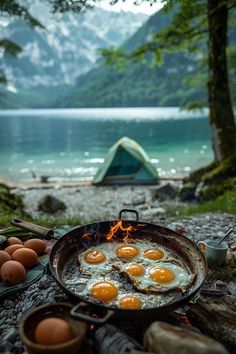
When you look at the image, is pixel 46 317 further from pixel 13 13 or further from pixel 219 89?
pixel 219 89

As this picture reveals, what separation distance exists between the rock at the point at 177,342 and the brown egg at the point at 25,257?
2659 mm

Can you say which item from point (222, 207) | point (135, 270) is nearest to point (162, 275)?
point (135, 270)

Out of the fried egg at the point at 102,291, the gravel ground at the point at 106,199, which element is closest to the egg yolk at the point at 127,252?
the fried egg at the point at 102,291

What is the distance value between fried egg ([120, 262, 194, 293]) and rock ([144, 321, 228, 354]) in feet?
3.09

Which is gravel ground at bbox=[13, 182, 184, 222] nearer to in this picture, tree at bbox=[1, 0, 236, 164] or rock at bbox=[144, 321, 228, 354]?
tree at bbox=[1, 0, 236, 164]

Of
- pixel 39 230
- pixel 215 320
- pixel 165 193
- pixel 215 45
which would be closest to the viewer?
pixel 215 320

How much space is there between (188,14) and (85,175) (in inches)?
788

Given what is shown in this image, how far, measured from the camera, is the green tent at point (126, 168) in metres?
21.6

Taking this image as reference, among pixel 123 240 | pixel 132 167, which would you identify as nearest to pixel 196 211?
pixel 123 240

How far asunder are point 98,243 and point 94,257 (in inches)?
20.9

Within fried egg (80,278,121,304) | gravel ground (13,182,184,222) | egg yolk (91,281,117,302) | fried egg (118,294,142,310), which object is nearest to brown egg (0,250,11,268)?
fried egg (80,278,121,304)

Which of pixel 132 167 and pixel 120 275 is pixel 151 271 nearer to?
pixel 120 275

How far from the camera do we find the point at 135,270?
14.5 feet

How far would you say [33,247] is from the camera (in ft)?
18.3
